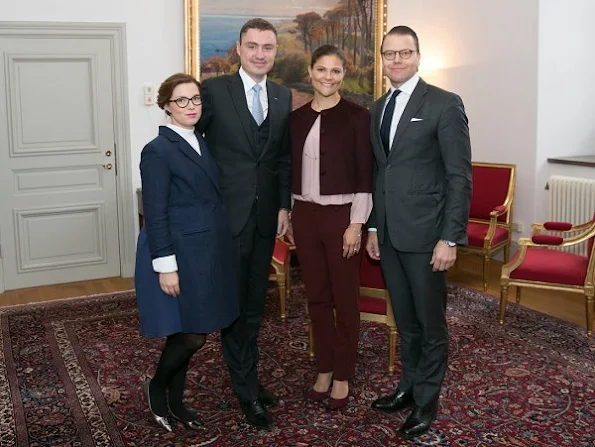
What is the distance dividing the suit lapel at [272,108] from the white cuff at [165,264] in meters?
0.62

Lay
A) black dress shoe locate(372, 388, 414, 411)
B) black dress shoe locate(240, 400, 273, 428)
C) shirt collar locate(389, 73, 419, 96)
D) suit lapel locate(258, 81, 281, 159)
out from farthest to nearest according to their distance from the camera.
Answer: black dress shoe locate(372, 388, 414, 411) → black dress shoe locate(240, 400, 273, 428) → suit lapel locate(258, 81, 281, 159) → shirt collar locate(389, 73, 419, 96)

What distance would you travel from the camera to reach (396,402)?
3.28 metres

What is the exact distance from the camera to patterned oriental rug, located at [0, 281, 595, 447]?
306 centimetres

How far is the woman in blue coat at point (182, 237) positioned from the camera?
269cm

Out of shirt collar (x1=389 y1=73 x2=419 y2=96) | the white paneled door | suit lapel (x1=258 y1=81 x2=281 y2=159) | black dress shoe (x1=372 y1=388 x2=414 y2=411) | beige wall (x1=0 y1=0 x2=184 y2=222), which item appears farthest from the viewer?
beige wall (x1=0 y1=0 x2=184 y2=222)

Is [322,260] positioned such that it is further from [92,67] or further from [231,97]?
[92,67]

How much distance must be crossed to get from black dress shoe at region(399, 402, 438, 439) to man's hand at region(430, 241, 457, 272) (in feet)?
2.13

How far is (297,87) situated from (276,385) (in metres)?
3.54

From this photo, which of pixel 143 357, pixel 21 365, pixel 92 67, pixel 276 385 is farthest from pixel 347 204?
pixel 92 67

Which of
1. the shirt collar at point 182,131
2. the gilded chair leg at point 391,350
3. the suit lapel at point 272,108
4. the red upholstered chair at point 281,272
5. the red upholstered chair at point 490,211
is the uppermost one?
the suit lapel at point 272,108

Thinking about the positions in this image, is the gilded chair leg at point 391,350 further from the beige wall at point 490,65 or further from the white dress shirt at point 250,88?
the beige wall at point 490,65

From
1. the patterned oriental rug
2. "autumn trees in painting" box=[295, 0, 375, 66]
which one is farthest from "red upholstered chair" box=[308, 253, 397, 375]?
"autumn trees in painting" box=[295, 0, 375, 66]

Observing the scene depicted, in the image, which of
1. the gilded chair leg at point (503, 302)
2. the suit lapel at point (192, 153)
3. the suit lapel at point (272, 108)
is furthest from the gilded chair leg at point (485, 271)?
the suit lapel at point (192, 153)

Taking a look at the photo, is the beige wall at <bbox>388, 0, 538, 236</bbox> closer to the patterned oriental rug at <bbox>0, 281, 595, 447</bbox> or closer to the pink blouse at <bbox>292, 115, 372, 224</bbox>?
the patterned oriental rug at <bbox>0, 281, 595, 447</bbox>
